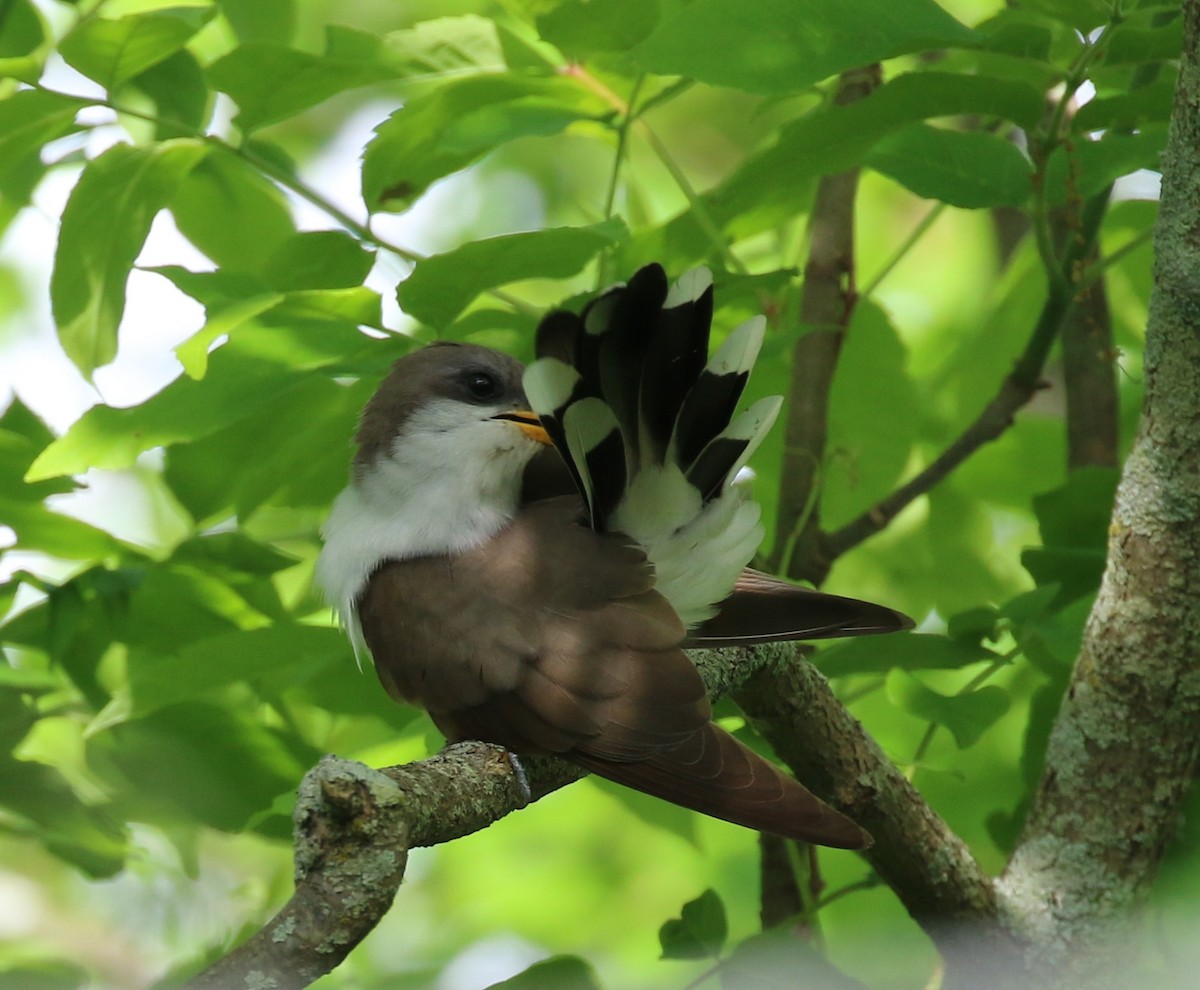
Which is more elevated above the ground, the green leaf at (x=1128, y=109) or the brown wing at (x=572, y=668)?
the green leaf at (x=1128, y=109)

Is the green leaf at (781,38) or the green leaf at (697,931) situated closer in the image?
the green leaf at (781,38)

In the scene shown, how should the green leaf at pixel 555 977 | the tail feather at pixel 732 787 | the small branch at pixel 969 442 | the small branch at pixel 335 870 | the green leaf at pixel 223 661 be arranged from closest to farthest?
1. the small branch at pixel 335 870
2. the tail feather at pixel 732 787
3. the green leaf at pixel 555 977
4. the green leaf at pixel 223 661
5. the small branch at pixel 969 442

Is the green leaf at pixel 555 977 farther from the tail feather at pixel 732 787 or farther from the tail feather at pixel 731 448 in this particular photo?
the tail feather at pixel 731 448

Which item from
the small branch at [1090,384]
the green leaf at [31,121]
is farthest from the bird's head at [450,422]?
the small branch at [1090,384]

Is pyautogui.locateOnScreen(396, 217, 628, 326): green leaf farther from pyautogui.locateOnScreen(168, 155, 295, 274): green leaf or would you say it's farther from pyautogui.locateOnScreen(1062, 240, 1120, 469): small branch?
pyautogui.locateOnScreen(1062, 240, 1120, 469): small branch

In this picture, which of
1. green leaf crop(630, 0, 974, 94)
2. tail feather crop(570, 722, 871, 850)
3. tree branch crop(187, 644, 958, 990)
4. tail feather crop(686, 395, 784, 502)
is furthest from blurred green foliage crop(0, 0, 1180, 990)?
tree branch crop(187, 644, 958, 990)

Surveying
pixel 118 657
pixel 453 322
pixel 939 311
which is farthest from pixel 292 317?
pixel 939 311

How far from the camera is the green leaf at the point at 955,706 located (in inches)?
95.5

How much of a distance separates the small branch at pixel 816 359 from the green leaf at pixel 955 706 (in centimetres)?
64

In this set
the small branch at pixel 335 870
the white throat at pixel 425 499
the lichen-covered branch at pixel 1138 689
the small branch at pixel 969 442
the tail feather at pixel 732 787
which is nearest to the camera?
the small branch at pixel 335 870

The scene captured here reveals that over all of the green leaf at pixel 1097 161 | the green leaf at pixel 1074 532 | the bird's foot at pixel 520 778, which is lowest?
the bird's foot at pixel 520 778

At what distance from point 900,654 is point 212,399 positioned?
1464mm

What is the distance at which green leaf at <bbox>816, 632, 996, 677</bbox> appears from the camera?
100 inches

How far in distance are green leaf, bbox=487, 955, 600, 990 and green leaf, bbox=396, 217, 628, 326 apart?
4.26 feet
